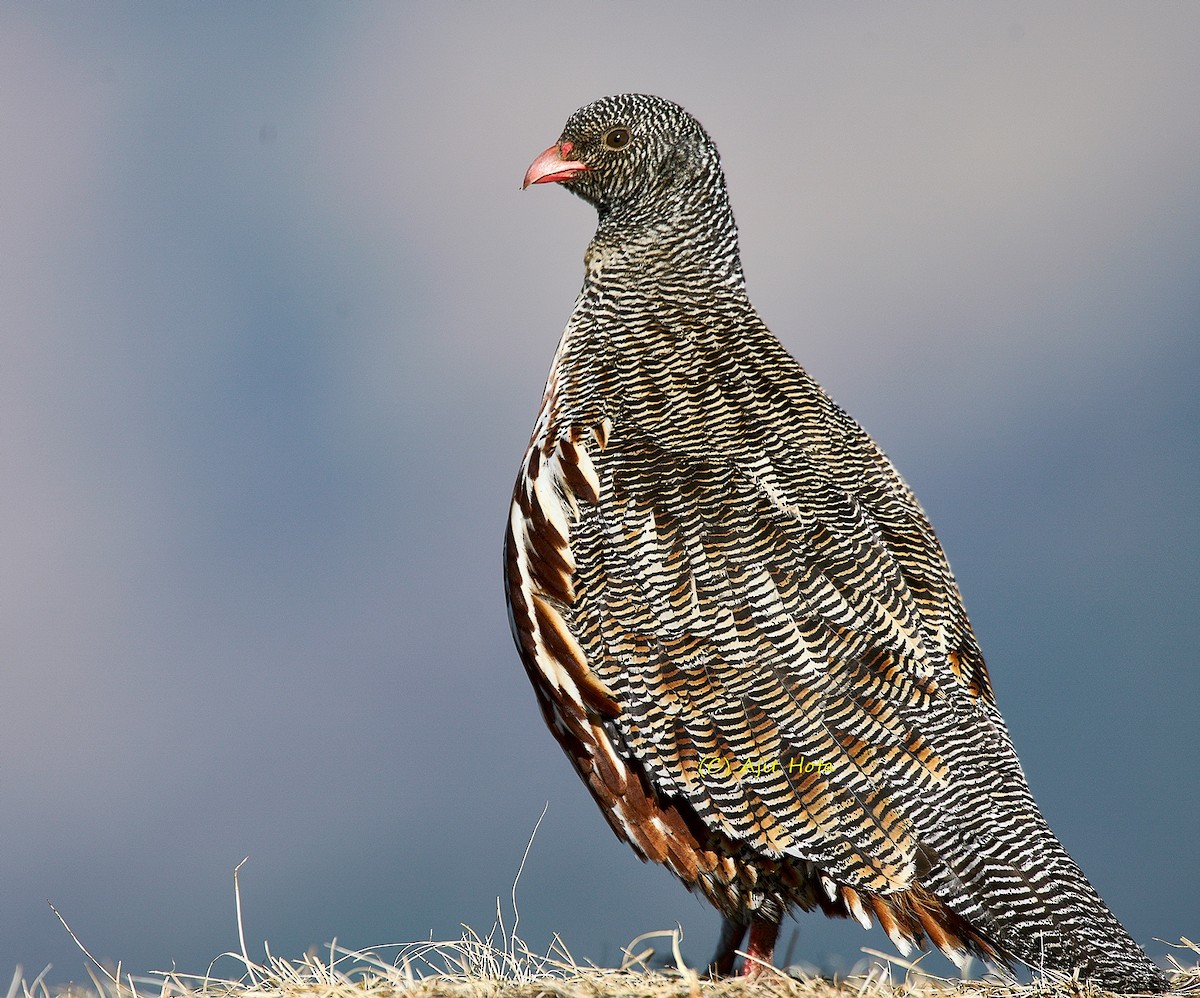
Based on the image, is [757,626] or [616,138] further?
[616,138]

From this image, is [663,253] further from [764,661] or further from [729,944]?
[729,944]

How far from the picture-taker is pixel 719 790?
6828 millimetres

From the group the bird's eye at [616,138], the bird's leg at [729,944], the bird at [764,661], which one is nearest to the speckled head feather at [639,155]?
the bird's eye at [616,138]

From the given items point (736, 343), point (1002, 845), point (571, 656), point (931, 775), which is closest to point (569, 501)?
point (571, 656)

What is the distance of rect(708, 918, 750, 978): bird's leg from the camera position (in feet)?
24.6

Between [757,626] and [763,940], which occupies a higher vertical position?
[757,626]

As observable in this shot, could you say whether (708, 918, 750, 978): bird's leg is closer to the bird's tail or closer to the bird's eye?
the bird's tail

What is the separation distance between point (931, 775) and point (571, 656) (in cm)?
208

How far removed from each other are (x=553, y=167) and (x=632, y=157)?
59 centimetres

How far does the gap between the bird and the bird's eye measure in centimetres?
124

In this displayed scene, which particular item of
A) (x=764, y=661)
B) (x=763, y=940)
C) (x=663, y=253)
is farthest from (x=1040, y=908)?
(x=663, y=253)

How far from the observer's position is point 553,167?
923 centimetres

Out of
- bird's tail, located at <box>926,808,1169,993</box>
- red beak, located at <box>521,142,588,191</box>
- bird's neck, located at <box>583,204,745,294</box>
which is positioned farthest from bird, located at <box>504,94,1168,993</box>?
red beak, located at <box>521,142,588,191</box>

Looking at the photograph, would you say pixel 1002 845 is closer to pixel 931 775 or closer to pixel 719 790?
pixel 931 775
